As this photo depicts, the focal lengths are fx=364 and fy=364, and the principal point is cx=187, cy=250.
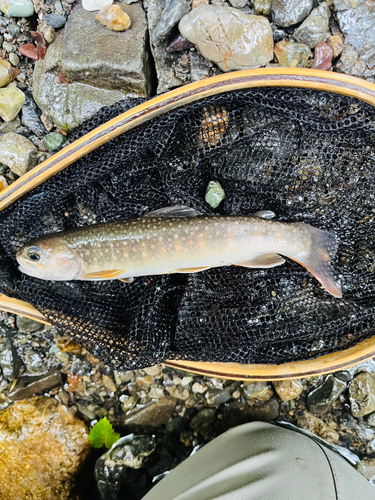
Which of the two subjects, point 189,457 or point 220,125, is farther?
point 189,457

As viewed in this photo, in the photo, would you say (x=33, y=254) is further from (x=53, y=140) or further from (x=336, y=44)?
(x=336, y=44)

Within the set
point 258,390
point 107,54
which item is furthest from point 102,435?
point 107,54

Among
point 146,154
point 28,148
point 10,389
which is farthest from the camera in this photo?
point 10,389

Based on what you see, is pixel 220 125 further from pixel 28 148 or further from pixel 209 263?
pixel 28 148

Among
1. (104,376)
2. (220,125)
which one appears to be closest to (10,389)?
(104,376)

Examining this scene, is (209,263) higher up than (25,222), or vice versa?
(25,222)
